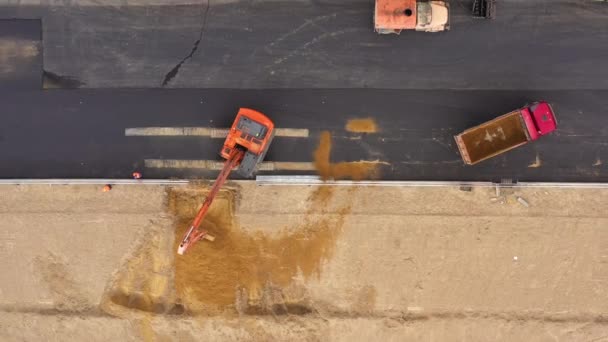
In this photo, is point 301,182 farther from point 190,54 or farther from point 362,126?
point 190,54

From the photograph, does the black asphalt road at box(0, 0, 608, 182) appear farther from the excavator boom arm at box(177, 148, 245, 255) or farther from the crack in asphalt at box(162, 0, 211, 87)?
the excavator boom arm at box(177, 148, 245, 255)

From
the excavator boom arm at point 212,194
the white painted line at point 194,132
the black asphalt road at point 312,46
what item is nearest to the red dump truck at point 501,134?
the black asphalt road at point 312,46

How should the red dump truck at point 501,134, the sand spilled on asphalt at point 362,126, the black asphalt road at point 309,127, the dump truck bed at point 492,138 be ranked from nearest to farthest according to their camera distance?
the red dump truck at point 501,134 → the dump truck bed at point 492,138 → the black asphalt road at point 309,127 → the sand spilled on asphalt at point 362,126

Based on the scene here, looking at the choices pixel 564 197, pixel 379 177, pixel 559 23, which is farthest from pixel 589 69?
pixel 379 177

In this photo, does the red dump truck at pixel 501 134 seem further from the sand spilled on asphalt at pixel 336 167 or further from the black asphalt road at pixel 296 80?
the sand spilled on asphalt at pixel 336 167

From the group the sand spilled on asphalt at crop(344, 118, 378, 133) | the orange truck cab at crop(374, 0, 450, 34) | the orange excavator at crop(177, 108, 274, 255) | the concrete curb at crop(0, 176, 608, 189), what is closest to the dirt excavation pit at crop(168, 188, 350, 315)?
the orange excavator at crop(177, 108, 274, 255)

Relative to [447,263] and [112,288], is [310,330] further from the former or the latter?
[112,288]
